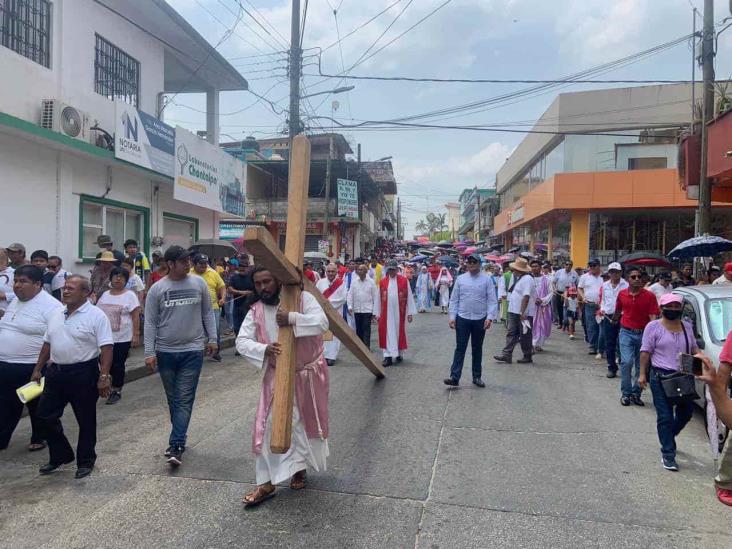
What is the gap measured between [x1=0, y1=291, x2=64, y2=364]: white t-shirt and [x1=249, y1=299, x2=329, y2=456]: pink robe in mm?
2102

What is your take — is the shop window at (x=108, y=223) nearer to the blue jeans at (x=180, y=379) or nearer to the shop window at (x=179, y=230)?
the shop window at (x=179, y=230)

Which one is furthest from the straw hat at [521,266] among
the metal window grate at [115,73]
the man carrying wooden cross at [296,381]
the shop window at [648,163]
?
the shop window at [648,163]

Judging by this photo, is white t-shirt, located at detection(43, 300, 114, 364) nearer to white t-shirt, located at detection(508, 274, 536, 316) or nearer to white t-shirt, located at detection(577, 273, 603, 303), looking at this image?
white t-shirt, located at detection(508, 274, 536, 316)

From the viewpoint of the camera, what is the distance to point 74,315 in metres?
4.72

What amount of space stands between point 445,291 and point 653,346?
15291 millimetres

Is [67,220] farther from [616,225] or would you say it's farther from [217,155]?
[616,225]

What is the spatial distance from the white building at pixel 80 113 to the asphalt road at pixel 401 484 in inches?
197

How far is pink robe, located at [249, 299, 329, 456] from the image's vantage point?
162 inches

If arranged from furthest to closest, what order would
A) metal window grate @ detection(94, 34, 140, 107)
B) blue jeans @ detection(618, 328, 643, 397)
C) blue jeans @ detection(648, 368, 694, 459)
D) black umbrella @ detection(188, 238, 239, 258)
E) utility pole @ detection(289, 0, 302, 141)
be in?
utility pole @ detection(289, 0, 302, 141) < black umbrella @ detection(188, 238, 239, 258) < metal window grate @ detection(94, 34, 140, 107) < blue jeans @ detection(618, 328, 643, 397) < blue jeans @ detection(648, 368, 694, 459)

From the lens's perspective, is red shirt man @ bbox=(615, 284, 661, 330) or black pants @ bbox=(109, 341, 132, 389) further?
red shirt man @ bbox=(615, 284, 661, 330)

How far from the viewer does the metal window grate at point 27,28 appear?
952 centimetres

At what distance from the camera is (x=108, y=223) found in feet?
40.9

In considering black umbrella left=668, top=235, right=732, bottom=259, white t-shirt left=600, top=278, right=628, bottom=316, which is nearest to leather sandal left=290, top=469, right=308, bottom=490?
white t-shirt left=600, top=278, right=628, bottom=316

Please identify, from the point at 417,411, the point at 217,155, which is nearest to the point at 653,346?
the point at 417,411
